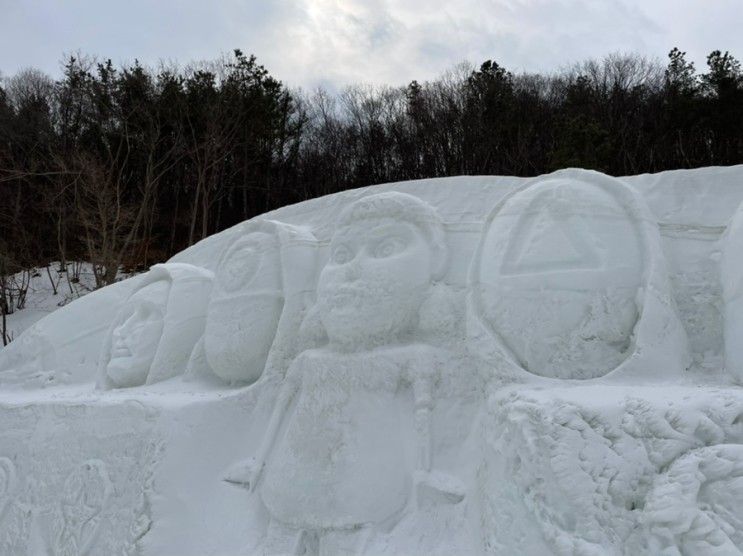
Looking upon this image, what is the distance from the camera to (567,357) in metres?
2.03

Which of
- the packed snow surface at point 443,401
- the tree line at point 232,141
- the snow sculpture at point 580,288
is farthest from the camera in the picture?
the tree line at point 232,141

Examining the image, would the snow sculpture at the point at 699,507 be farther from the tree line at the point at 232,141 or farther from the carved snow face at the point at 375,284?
the tree line at the point at 232,141

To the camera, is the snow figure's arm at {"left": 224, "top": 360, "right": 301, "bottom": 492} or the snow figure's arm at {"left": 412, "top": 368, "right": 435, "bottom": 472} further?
the snow figure's arm at {"left": 224, "top": 360, "right": 301, "bottom": 492}

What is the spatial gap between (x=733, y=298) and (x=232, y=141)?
12.0 m

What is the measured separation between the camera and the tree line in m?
11.7

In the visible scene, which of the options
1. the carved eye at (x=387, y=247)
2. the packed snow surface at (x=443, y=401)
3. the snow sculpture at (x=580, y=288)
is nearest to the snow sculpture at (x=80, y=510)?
the packed snow surface at (x=443, y=401)

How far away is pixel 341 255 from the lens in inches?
99.2

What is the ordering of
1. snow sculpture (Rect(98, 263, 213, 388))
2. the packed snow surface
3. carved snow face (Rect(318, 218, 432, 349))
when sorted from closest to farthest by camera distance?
1. the packed snow surface
2. carved snow face (Rect(318, 218, 432, 349))
3. snow sculpture (Rect(98, 263, 213, 388))

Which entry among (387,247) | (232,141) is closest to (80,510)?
(387,247)

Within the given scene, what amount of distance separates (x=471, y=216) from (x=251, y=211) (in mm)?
11336

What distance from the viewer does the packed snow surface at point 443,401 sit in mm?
1602

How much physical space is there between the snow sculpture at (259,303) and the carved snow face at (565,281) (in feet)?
2.86

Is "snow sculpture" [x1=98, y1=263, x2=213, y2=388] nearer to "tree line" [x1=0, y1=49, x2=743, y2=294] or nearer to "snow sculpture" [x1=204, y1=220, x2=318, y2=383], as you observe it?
"snow sculpture" [x1=204, y1=220, x2=318, y2=383]

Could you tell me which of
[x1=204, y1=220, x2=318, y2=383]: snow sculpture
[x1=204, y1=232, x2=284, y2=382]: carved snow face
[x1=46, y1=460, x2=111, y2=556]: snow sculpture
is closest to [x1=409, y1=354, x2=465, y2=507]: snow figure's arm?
[x1=204, y1=220, x2=318, y2=383]: snow sculpture
